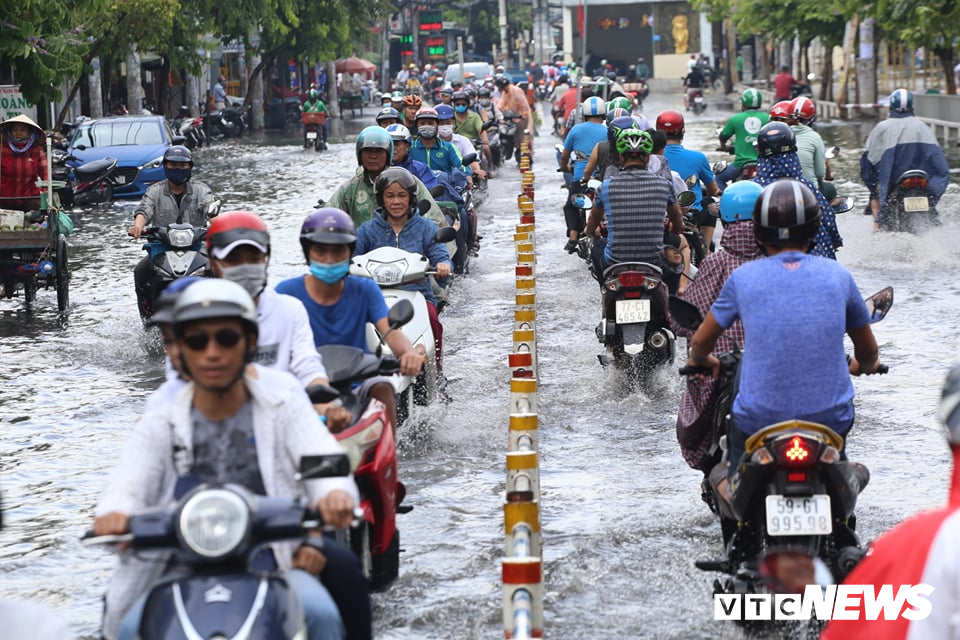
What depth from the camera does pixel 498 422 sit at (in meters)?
10.5

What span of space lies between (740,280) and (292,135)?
162 feet

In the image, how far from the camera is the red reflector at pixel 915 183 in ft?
59.3

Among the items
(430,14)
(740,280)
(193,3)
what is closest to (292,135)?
(193,3)

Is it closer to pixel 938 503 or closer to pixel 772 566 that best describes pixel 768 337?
pixel 772 566

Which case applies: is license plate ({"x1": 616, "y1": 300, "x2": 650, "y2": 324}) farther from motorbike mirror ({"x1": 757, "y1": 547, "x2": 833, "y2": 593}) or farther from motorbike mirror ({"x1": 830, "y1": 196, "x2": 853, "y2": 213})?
motorbike mirror ({"x1": 757, "y1": 547, "x2": 833, "y2": 593})

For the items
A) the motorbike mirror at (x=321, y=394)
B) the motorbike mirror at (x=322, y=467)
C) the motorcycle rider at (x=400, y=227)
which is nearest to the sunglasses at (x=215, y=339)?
the motorbike mirror at (x=322, y=467)

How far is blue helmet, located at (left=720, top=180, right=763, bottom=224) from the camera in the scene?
866cm

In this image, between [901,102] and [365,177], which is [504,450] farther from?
[901,102]

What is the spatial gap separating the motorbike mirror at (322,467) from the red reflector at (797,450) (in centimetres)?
182

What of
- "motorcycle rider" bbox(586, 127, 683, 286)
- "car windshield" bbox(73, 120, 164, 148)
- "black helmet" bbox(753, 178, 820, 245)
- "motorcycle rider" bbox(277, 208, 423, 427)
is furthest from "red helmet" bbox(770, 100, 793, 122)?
"car windshield" bbox(73, 120, 164, 148)

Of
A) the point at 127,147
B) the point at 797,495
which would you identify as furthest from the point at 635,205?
the point at 127,147

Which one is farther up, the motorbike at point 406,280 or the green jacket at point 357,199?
the green jacket at point 357,199

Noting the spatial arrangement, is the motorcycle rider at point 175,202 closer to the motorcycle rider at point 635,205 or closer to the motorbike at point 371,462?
the motorcycle rider at point 635,205

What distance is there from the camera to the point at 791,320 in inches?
232
